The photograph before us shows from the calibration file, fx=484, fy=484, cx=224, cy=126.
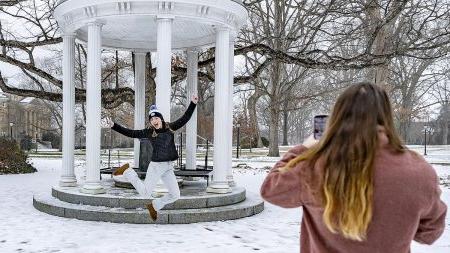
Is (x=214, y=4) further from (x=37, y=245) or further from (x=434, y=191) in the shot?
(x=434, y=191)

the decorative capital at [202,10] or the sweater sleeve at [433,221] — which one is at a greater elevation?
the decorative capital at [202,10]

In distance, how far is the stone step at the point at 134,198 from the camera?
885cm

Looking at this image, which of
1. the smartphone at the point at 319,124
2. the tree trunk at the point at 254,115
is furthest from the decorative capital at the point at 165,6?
the tree trunk at the point at 254,115

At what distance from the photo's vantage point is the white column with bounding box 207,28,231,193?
985 centimetres

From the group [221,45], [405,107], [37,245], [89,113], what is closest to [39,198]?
[89,113]

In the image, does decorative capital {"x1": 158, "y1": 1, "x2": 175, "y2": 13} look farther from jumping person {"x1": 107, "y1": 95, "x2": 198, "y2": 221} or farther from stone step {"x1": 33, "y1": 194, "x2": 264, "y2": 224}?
stone step {"x1": 33, "y1": 194, "x2": 264, "y2": 224}

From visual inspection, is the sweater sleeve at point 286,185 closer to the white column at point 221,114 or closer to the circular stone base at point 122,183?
the white column at point 221,114

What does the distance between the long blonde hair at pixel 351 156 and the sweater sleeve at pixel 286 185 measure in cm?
5

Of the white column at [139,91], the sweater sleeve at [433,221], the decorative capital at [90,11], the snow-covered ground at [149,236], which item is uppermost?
the decorative capital at [90,11]

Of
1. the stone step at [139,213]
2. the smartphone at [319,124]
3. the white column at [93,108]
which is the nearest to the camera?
the smartphone at [319,124]

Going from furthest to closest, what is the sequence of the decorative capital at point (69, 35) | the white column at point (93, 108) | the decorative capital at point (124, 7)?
the decorative capital at point (69, 35), the white column at point (93, 108), the decorative capital at point (124, 7)

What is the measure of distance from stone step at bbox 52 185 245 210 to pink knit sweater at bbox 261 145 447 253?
23.1 feet

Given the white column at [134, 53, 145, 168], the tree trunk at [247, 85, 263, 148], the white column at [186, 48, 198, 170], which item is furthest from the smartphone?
the tree trunk at [247, 85, 263, 148]

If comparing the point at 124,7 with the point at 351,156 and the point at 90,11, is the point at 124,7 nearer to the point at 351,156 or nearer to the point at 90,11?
the point at 90,11
